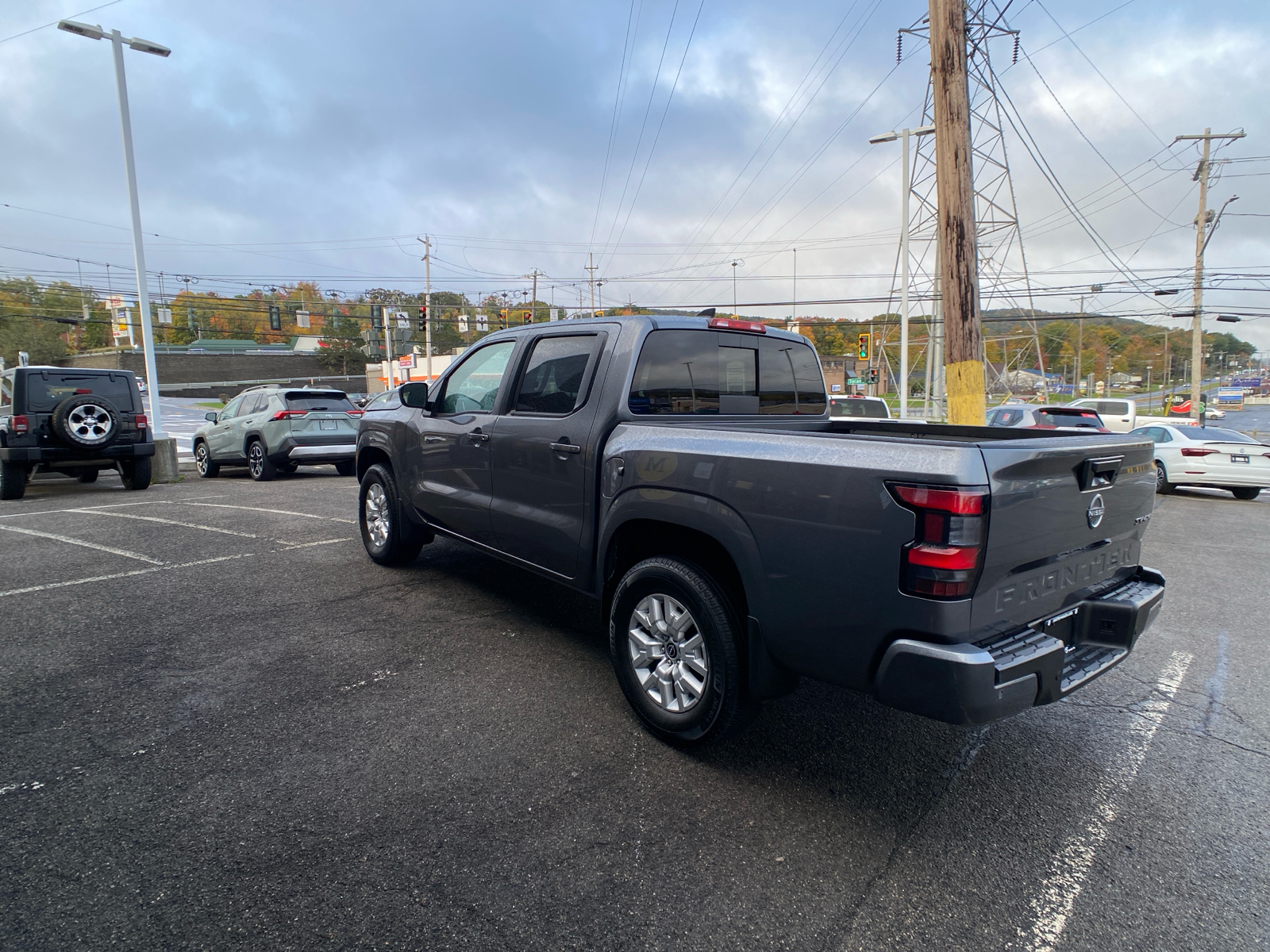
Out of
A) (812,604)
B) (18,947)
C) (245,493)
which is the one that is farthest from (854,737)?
(245,493)

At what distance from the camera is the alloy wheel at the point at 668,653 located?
308 cm

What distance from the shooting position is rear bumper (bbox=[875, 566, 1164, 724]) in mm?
2291

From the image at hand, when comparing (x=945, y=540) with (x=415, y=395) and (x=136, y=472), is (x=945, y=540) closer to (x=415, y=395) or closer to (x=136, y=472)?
(x=415, y=395)

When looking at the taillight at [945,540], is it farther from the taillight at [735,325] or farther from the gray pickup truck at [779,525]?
the taillight at [735,325]

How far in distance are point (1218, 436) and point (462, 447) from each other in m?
13.5

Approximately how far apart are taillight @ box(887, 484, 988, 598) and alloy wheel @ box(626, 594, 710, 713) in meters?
1.02

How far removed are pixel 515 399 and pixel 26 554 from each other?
18.7 ft

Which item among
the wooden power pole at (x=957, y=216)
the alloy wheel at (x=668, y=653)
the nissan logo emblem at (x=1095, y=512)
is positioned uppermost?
the wooden power pole at (x=957, y=216)

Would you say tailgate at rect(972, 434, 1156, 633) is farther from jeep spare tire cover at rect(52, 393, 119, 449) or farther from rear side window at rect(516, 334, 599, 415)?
jeep spare tire cover at rect(52, 393, 119, 449)

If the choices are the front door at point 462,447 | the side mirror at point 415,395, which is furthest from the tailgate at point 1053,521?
the side mirror at point 415,395

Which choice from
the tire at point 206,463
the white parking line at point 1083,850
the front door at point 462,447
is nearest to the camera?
the white parking line at point 1083,850

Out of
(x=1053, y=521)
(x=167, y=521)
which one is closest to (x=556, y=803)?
(x=1053, y=521)

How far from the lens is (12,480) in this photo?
34.3 ft

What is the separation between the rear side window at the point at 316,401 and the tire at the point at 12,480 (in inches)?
143
